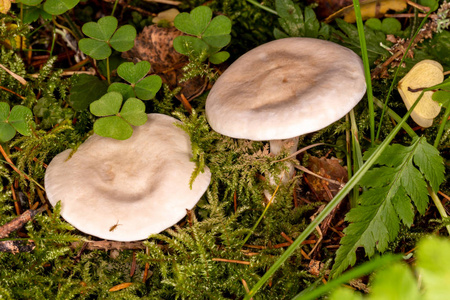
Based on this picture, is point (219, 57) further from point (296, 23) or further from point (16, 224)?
point (16, 224)

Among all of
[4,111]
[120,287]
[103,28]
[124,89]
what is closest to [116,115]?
[124,89]

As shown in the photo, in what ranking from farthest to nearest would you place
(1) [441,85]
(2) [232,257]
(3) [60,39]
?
(3) [60,39]
(2) [232,257]
(1) [441,85]

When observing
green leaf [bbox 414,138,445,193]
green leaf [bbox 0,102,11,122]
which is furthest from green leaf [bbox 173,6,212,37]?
green leaf [bbox 414,138,445,193]

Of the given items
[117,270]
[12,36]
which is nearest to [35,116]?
[12,36]

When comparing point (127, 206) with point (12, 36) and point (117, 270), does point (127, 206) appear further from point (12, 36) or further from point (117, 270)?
point (12, 36)

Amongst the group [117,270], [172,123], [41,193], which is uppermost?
[172,123]
